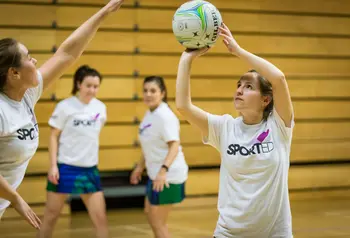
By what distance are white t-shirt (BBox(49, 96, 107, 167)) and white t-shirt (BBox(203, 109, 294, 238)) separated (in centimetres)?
271

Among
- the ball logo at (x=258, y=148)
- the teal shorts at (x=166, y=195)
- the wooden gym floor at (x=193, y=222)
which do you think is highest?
the ball logo at (x=258, y=148)

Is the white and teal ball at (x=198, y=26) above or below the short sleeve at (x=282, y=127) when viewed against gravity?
above

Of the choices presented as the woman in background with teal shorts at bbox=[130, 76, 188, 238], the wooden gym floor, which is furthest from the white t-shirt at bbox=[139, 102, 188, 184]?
the wooden gym floor

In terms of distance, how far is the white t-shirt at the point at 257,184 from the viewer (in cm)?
283

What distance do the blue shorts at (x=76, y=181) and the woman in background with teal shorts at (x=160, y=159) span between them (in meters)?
0.41

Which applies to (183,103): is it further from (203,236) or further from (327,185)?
(327,185)

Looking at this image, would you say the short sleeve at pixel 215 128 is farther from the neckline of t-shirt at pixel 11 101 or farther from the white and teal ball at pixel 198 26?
the neckline of t-shirt at pixel 11 101

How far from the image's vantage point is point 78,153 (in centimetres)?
541

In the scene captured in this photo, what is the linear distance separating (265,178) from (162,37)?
18.9 ft

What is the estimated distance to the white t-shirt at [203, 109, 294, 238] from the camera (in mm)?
2830

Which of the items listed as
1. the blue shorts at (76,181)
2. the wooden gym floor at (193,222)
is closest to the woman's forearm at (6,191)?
the blue shorts at (76,181)

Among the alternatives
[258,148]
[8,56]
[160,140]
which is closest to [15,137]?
[8,56]

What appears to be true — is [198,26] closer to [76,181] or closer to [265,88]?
[265,88]

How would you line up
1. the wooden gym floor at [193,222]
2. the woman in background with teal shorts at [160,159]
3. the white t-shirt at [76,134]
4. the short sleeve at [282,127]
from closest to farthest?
1. the short sleeve at [282,127]
2. the woman in background with teal shorts at [160,159]
3. the white t-shirt at [76,134]
4. the wooden gym floor at [193,222]
